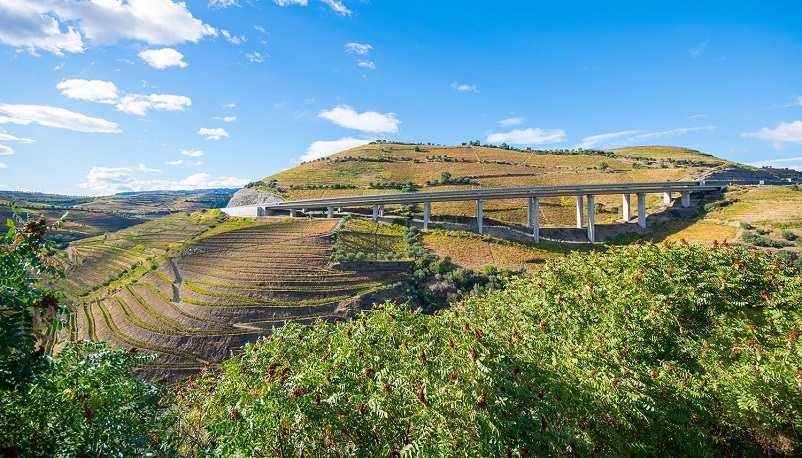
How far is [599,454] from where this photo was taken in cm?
973

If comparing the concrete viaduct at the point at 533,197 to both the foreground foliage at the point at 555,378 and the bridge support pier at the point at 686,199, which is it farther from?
the foreground foliage at the point at 555,378

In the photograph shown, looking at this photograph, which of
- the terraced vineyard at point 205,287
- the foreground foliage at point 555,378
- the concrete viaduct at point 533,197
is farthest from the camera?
the concrete viaduct at point 533,197

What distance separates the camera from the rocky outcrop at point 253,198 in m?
108

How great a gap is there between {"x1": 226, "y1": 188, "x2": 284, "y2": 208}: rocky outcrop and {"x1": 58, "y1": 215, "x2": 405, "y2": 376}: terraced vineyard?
2690 cm

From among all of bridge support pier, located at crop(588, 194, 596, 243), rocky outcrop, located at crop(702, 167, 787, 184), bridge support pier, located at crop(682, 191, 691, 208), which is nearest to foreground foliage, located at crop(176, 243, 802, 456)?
bridge support pier, located at crop(588, 194, 596, 243)

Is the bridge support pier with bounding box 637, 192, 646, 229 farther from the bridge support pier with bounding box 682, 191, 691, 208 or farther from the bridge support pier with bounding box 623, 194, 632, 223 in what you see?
the bridge support pier with bounding box 682, 191, 691, 208

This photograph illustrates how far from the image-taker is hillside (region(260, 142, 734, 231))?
104 metres

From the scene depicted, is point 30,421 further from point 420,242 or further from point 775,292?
point 420,242

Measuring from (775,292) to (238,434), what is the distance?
70.3 feet

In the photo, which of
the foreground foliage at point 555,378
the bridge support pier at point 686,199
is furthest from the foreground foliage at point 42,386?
the bridge support pier at point 686,199

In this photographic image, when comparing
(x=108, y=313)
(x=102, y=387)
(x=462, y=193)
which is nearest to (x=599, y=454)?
(x=102, y=387)

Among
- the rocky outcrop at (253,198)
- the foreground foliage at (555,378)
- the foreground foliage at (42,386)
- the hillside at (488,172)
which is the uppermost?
the hillside at (488,172)

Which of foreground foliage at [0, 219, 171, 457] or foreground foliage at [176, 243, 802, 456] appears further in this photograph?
foreground foliage at [176, 243, 802, 456]

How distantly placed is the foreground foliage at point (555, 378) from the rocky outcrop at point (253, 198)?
99.9 m
